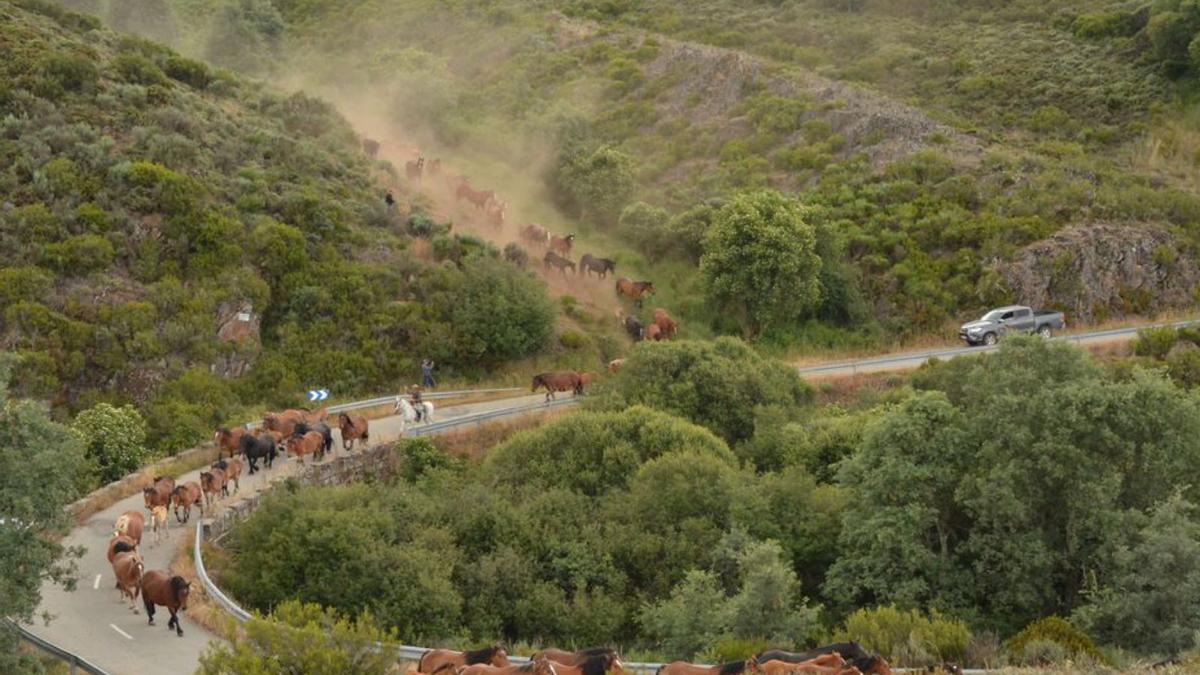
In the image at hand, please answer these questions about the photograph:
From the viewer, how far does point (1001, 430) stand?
A: 2769 centimetres

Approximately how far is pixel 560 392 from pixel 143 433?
495 inches

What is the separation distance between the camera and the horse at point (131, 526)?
2791cm

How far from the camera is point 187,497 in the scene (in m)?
30.3

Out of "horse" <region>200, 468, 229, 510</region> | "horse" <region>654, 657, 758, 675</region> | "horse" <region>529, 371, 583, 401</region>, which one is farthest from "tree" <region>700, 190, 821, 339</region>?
"horse" <region>654, 657, 758, 675</region>

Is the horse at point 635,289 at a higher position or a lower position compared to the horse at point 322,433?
higher

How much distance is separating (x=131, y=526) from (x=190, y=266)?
1693 centimetres

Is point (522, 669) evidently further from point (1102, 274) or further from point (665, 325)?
point (1102, 274)

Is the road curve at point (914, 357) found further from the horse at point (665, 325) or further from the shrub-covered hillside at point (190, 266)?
the shrub-covered hillside at point (190, 266)

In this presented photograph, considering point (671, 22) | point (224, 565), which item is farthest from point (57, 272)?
point (671, 22)

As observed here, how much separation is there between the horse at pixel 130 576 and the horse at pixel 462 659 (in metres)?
7.16

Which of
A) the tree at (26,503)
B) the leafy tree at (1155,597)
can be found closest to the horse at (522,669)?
the tree at (26,503)

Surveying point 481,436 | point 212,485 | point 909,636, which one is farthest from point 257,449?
point 909,636

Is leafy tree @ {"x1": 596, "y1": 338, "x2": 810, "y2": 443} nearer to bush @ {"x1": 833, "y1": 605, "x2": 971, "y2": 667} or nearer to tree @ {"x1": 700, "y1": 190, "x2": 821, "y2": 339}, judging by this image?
tree @ {"x1": 700, "y1": 190, "x2": 821, "y2": 339}

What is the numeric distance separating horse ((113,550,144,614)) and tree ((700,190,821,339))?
2613cm
